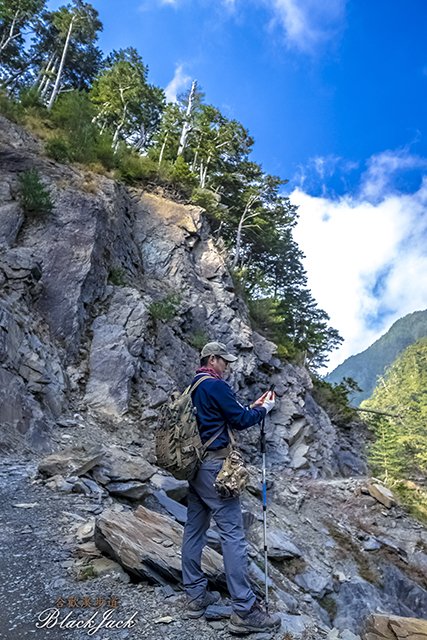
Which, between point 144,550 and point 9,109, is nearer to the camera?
point 144,550

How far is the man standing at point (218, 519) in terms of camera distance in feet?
9.54

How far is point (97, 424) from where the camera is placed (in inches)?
384

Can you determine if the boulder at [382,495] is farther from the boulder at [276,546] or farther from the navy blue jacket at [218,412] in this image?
the navy blue jacket at [218,412]

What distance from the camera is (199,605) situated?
307cm

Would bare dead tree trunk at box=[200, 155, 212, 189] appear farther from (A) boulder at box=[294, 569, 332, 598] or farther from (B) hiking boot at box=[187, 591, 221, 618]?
(B) hiking boot at box=[187, 591, 221, 618]

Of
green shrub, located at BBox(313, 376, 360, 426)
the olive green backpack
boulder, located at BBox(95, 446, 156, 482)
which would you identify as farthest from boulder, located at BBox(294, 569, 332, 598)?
green shrub, located at BBox(313, 376, 360, 426)

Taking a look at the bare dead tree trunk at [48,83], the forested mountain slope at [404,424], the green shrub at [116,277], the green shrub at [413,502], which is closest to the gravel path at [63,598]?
the green shrub at [116,277]

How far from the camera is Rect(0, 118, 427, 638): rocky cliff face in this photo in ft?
28.1

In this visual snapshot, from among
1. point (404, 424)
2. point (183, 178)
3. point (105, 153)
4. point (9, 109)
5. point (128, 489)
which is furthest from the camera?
point (404, 424)

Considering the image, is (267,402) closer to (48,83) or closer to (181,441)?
(181,441)

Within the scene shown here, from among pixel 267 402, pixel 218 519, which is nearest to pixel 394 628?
pixel 218 519

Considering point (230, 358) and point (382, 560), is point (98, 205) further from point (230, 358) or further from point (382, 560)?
point (382, 560)

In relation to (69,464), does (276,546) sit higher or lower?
lower

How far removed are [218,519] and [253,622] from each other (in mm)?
761
